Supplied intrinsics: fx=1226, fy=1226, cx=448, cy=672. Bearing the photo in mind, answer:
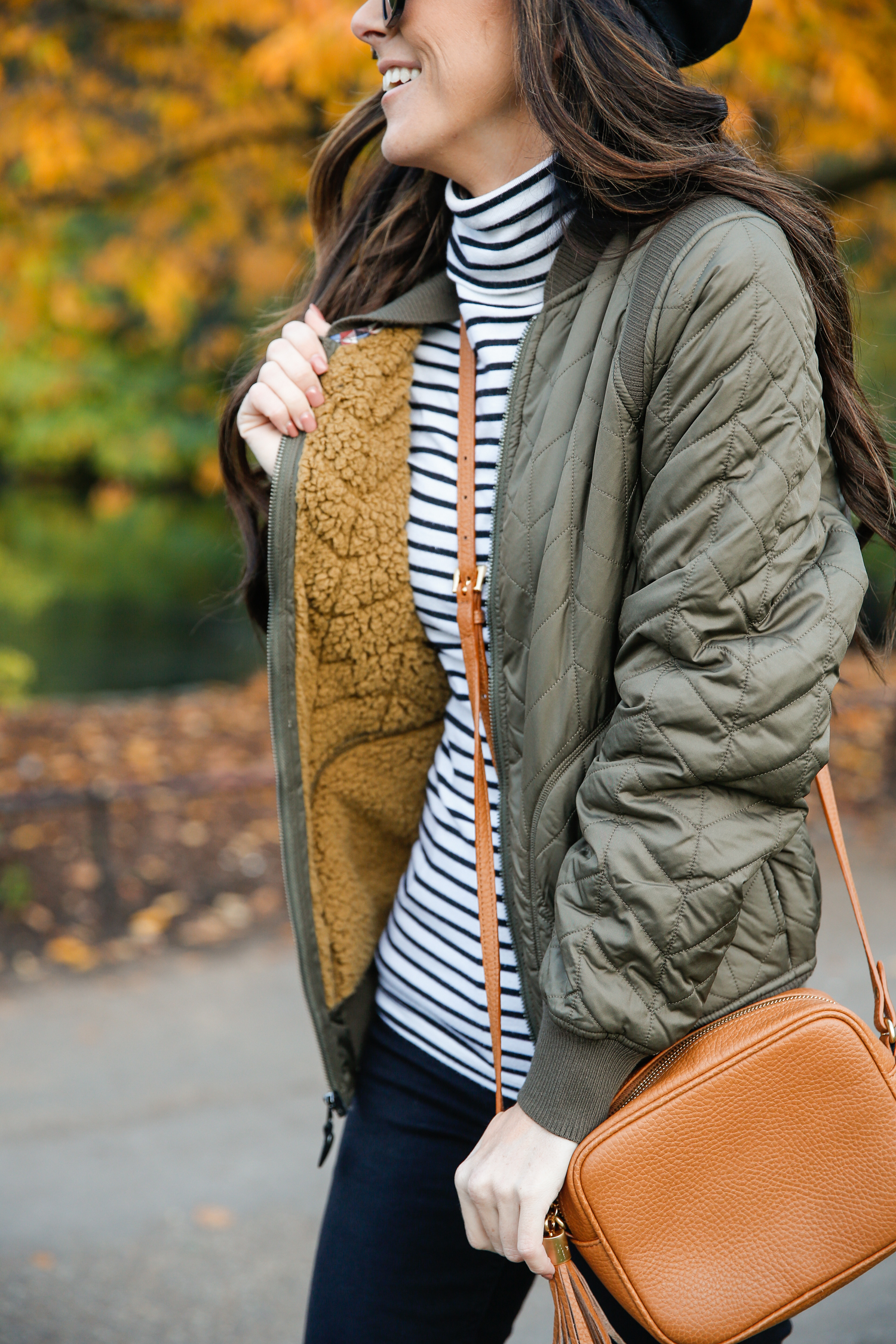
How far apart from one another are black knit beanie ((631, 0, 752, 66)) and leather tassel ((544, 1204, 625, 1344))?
4.60ft

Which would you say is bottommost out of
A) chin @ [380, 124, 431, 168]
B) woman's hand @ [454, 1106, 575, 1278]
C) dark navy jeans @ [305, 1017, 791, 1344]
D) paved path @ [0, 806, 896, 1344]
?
paved path @ [0, 806, 896, 1344]

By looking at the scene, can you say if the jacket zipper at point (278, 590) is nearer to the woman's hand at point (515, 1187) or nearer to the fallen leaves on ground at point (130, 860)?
the woman's hand at point (515, 1187)

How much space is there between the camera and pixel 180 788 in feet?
15.3

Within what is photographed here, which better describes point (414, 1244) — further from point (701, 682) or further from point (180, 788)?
point (180, 788)

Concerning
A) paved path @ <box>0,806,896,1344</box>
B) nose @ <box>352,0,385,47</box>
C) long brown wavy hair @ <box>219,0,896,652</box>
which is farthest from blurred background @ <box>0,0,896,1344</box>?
nose @ <box>352,0,385,47</box>

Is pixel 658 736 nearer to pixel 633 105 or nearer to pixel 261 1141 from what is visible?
pixel 633 105

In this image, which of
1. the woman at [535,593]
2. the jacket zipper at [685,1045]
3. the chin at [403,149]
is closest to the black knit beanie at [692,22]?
the woman at [535,593]

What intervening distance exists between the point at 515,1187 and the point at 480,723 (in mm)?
548

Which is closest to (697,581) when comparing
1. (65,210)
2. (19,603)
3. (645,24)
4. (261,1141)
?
(645,24)

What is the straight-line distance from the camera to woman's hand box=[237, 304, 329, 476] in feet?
5.71

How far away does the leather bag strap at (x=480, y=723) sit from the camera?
152 centimetres

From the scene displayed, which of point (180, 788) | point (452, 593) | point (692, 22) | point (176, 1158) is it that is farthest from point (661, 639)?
point (180, 788)

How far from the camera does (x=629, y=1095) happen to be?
1345 millimetres

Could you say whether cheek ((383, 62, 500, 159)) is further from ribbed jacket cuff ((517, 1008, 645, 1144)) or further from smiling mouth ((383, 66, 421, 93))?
ribbed jacket cuff ((517, 1008, 645, 1144))
